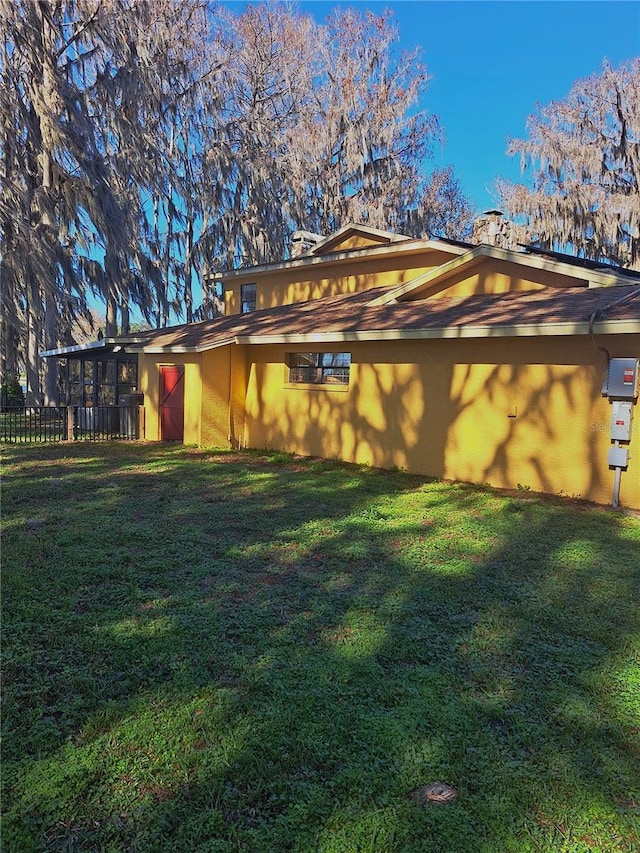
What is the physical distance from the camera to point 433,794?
93.0 inches

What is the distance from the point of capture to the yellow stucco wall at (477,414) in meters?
7.76

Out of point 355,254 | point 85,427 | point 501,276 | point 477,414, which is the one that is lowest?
point 85,427

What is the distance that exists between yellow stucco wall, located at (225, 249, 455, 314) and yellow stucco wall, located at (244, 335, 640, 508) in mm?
4008

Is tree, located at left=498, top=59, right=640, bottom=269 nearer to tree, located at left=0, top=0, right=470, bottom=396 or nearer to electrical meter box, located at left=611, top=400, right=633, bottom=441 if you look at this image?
tree, located at left=0, top=0, right=470, bottom=396

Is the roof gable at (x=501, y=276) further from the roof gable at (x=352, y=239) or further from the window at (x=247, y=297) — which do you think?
the window at (x=247, y=297)

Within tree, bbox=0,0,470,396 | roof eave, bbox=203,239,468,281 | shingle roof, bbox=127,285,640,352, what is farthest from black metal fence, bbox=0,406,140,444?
roof eave, bbox=203,239,468,281

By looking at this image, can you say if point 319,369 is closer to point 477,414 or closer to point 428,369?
point 428,369

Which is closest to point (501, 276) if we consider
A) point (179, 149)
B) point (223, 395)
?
point (223, 395)

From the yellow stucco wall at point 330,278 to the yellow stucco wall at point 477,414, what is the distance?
4008 millimetres

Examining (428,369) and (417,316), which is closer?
(428,369)

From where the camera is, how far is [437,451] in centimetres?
937

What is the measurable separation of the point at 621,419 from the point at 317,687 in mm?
5881

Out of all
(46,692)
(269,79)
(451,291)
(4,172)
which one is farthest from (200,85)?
(46,692)

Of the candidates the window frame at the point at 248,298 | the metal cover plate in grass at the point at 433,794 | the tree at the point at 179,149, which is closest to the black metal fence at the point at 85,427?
the tree at the point at 179,149
